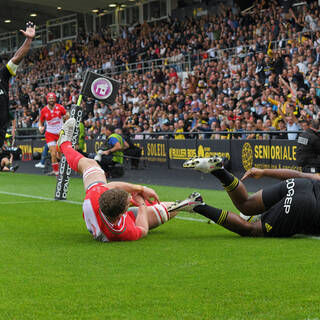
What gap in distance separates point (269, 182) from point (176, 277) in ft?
37.0

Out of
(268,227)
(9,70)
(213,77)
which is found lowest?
(268,227)

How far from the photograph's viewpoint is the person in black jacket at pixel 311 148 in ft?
36.4

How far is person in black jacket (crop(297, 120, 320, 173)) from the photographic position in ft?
36.4

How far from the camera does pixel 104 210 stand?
6.14m

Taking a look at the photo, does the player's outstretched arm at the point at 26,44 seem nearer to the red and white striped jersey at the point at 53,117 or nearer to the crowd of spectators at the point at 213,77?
the crowd of spectators at the point at 213,77

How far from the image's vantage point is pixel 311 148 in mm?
11148

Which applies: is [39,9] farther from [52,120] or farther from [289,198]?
[289,198]

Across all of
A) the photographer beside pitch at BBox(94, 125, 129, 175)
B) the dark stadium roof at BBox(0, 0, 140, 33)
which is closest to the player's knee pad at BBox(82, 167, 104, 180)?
the photographer beside pitch at BBox(94, 125, 129, 175)

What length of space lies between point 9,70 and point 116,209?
12.4 ft

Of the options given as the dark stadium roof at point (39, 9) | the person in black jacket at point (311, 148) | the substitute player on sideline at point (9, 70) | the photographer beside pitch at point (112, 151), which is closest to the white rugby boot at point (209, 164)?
the substitute player on sideline at point (9, 70)

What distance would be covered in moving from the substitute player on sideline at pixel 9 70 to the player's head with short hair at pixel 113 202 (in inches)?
128

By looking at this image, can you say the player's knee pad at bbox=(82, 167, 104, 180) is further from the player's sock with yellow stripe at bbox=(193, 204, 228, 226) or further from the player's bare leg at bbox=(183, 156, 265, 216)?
the player's sock with yellow stripe at bbox=(193, 204, 228, 226)

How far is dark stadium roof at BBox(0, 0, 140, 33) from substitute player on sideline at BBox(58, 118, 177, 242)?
35896mm

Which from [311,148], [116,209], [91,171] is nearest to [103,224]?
[116,209]
